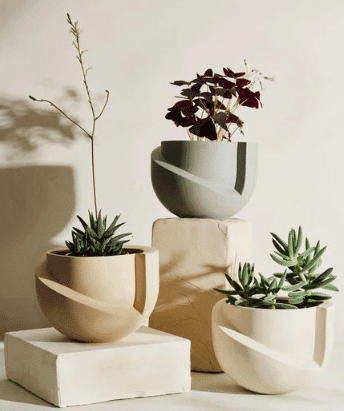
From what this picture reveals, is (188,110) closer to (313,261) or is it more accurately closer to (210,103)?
(210,103)

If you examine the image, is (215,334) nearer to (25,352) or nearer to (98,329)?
(98,329)

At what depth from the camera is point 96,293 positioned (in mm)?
1016

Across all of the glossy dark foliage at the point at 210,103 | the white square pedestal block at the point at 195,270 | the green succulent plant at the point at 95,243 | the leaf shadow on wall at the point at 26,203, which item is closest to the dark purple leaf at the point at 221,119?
the glossy dark foliage at the point at 210,103

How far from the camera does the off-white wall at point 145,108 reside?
55.8 inches

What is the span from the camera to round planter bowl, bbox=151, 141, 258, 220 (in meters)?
1.18

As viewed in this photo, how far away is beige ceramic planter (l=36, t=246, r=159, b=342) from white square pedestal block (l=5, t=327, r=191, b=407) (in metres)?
0.03

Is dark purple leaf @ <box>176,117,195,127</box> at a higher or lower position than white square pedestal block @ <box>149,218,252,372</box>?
higher

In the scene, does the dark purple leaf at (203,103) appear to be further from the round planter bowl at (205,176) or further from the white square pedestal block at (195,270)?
the white square pedestal block at (195,270)

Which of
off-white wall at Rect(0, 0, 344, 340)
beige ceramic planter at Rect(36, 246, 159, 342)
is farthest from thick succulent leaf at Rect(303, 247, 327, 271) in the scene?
off-white wall at Rect(0, 0, 344, 340)

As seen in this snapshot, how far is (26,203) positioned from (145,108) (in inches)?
12.4

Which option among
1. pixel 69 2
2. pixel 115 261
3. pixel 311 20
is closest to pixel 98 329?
pixel 115 261

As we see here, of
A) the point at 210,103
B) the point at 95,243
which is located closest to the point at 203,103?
the point at 210,103

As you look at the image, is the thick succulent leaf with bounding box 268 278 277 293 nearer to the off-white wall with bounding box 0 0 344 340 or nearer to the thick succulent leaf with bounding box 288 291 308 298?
the thick succulent leaf with bounding box 288 291 308 298

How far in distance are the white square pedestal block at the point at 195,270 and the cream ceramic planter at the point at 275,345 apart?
0.14 metres
